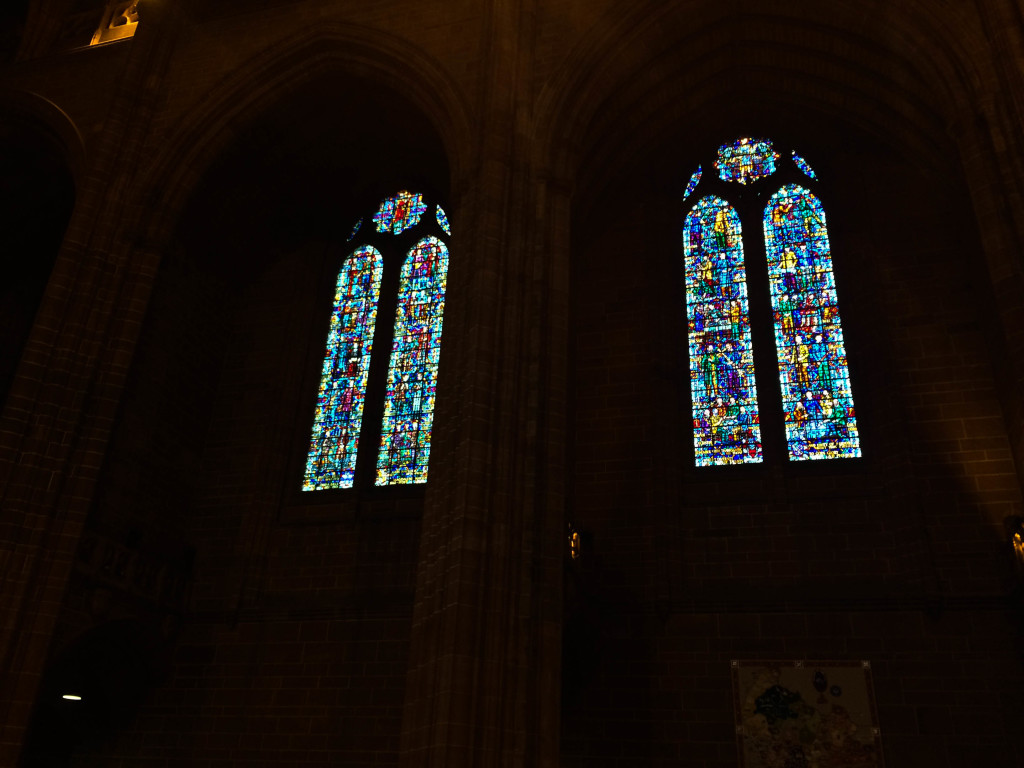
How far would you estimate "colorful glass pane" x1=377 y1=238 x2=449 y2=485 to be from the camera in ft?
40.2

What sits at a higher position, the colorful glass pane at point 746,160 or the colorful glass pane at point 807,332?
the colorful glass pane at point 746,160

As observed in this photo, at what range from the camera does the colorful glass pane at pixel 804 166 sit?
506 inches

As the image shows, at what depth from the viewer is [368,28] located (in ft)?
39.4

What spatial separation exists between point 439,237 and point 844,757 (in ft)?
27.4

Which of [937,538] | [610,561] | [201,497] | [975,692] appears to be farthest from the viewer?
[201,497]

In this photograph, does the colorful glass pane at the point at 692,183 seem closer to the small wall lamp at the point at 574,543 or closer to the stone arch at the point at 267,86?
the stone arch at the point at 267,86

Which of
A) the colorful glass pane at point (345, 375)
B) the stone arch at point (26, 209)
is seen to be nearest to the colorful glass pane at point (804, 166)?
the colorful glass pane at point (345, 375)

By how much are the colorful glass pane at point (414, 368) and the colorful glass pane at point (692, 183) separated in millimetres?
3442

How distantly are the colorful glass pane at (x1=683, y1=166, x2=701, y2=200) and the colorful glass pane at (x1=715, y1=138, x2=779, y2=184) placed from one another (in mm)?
276

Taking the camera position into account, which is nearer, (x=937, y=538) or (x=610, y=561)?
(x=937, y=538)

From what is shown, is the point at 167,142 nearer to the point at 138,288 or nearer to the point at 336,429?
the point at 138,288

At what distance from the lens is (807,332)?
11.8m

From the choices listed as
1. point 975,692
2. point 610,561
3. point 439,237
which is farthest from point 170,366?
point 975,692

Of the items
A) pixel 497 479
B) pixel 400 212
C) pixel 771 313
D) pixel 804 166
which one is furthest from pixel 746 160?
pixel 497 479
